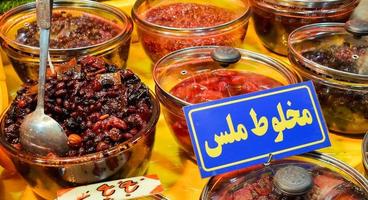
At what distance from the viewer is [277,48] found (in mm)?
2000

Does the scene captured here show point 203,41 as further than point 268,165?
Yes

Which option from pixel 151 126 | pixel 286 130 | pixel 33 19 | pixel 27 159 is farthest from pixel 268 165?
pixel 33 19

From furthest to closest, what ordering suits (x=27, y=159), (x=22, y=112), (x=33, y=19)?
(x=33, y=19) → (x=22, y=112) → (x=27, y=159)

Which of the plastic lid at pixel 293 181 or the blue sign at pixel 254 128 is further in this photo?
the blue sign at pixel 254 128

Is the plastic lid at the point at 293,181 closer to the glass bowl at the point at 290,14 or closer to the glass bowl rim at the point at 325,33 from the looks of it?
the glass bowl rim at the point at 325,33

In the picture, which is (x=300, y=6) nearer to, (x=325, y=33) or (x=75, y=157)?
(x=325, y=33)

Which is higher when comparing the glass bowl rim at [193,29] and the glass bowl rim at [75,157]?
the glass bowl rim at [193,29]

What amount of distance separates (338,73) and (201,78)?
423mm

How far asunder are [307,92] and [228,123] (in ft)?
0.79

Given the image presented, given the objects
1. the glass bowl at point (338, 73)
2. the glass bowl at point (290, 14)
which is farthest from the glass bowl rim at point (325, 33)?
the glass bowl at point (290, 14)

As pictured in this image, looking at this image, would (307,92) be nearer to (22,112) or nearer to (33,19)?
(22,112)

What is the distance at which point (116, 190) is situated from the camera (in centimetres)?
115

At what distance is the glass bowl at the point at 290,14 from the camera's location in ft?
6.05

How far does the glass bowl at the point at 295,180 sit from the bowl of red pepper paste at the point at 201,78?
0.87ft
